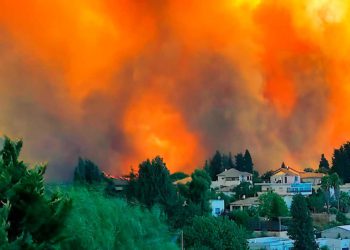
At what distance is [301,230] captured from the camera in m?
18.2

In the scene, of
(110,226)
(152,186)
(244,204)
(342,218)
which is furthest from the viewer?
(244,204)

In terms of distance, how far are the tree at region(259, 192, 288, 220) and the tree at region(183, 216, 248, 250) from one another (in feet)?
35.6

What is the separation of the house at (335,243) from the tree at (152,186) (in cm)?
517

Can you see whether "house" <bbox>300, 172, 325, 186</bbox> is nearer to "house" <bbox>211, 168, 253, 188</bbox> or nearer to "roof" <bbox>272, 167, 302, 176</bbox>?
"roof" <bbox>272, 167, 302, 176</bbox>

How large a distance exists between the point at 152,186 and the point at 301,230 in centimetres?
451

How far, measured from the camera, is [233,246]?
14727mm

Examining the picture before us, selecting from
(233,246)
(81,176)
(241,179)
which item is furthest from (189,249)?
(241,179)

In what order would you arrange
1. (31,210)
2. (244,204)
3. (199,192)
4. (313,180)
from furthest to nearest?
(313,180) → (244,204) → (199,192) → (31,210)

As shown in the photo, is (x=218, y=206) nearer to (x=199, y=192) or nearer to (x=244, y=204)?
(x=244, y=204)

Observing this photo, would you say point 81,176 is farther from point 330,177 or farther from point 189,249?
point 330,177

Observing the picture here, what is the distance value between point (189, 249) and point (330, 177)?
18.0m

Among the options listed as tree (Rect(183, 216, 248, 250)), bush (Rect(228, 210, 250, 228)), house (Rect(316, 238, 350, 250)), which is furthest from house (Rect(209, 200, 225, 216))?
tree (Rect(183, 216, 248, 250))

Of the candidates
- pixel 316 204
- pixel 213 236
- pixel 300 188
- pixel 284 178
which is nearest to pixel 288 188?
pixel 300 188

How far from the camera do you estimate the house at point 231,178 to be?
37438mm
